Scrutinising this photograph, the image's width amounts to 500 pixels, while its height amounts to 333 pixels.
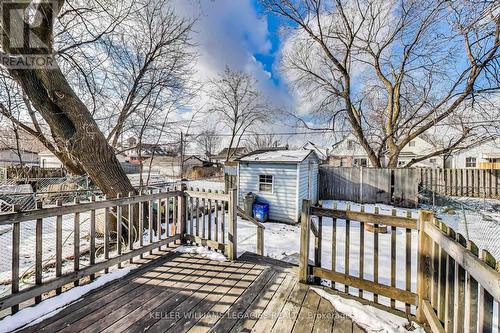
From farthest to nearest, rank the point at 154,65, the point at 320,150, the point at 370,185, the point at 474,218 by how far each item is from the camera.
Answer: the point at 320,150 < the point at 370,185 < the point at 474,218 < the point at 154,65

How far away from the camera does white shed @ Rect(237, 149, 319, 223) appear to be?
344 inches

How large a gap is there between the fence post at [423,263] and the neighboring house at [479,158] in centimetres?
2275

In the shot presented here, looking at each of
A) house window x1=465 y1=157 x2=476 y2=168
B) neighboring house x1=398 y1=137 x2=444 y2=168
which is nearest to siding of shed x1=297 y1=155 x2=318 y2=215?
neighboring house x1=398 y1=137 x2=444 y2=168

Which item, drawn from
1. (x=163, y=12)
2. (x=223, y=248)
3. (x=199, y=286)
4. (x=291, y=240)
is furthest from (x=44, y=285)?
(x=163, y=12)

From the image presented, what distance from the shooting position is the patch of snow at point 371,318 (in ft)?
6.72

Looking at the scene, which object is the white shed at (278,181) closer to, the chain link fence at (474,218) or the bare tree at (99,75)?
the bare tree at (99,75)

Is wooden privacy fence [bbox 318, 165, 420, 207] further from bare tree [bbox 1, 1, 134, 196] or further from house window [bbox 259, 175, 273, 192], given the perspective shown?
bare tree [bbox 1, 1, 134, 196]

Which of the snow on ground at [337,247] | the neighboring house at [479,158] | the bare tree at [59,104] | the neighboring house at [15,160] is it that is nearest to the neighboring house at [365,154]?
the neighboring house at [479,158]

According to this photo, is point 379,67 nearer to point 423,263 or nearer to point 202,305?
point 423,263

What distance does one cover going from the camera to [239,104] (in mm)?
24203
